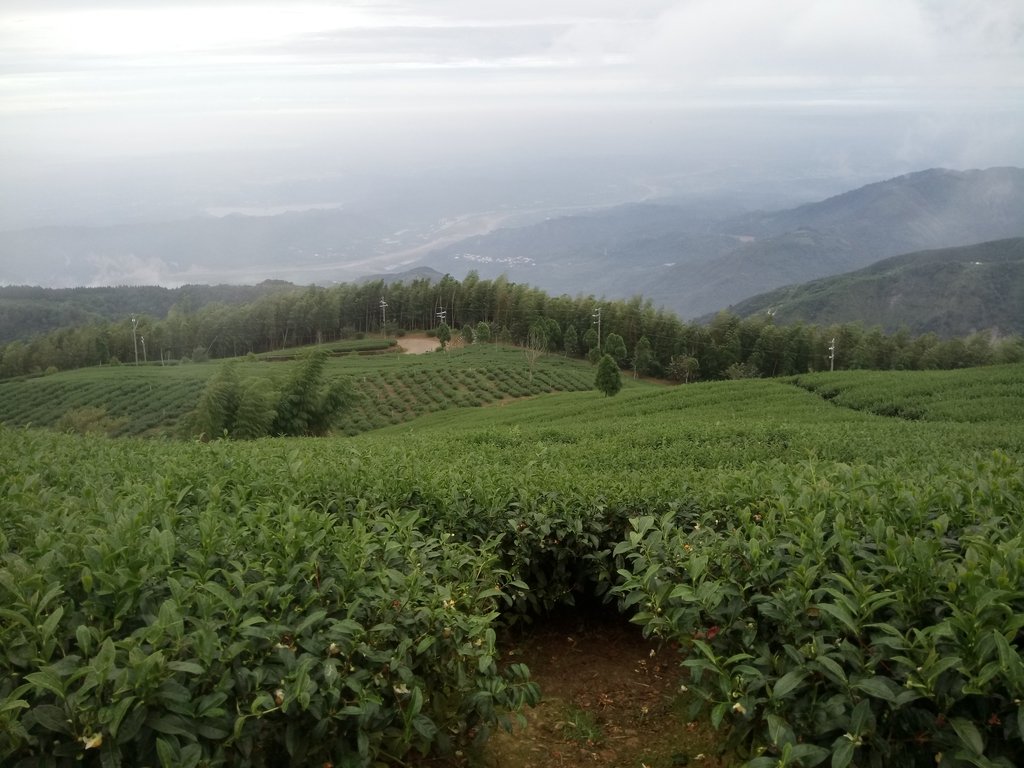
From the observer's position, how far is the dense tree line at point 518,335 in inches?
2507

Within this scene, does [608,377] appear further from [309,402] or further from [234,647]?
[234,647]

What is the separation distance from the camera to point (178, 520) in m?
3.85

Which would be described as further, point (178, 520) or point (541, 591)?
point (541, 591)

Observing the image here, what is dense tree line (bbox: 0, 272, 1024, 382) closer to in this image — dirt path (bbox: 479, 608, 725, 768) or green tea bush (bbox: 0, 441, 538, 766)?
dirt path (bbox: 479, 608, 725, 768)

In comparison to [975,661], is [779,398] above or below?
below

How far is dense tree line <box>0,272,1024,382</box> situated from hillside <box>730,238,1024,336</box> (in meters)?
66.8

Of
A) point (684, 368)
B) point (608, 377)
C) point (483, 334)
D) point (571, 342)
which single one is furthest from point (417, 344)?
point (608, 377)

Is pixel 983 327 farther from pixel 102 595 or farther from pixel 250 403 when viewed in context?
pixel 102 595

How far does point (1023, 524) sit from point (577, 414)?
23176 mm

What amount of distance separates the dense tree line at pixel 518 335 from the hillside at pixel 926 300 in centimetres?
6678

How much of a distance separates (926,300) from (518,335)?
105m

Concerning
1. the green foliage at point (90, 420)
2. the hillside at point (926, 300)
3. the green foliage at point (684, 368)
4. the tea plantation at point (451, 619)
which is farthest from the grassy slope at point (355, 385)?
the hillside at point (926, 300)

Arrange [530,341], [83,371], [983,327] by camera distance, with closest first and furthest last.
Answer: [83,371], [530,341], [983,327]

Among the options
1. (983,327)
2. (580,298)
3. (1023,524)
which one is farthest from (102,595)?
(983,327)
